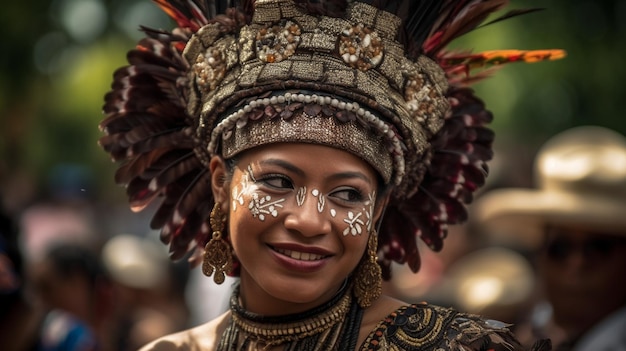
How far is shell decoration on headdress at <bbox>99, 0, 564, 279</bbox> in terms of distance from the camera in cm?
468

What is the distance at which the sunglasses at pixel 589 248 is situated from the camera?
7.33 m

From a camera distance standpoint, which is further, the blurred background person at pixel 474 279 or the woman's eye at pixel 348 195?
the blurred background person at pixel 474 279

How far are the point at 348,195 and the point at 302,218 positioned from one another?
245mm

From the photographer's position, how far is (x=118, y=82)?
5.38m

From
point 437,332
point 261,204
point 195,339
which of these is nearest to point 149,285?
point 195,339

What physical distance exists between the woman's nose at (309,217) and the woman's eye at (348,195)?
82 mm

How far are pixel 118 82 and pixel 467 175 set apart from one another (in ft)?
5.31

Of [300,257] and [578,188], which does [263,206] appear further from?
[578,188]

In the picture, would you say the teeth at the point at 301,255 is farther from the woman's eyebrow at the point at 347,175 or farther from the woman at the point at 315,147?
the woman's eyebrow at the point at 347,175

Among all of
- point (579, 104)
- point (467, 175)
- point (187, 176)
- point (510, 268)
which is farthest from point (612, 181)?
point (579, 104)

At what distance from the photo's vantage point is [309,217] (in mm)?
4531

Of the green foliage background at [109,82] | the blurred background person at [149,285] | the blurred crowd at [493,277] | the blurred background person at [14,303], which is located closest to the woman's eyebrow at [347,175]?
the blurred crowd at [493,277]

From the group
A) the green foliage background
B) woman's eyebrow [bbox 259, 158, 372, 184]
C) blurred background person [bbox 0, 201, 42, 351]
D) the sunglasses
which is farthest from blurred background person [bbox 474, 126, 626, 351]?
blurred background person [bbox 0, 201, 42, 351]

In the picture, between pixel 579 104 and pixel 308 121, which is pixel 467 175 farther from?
pixel 579 104
